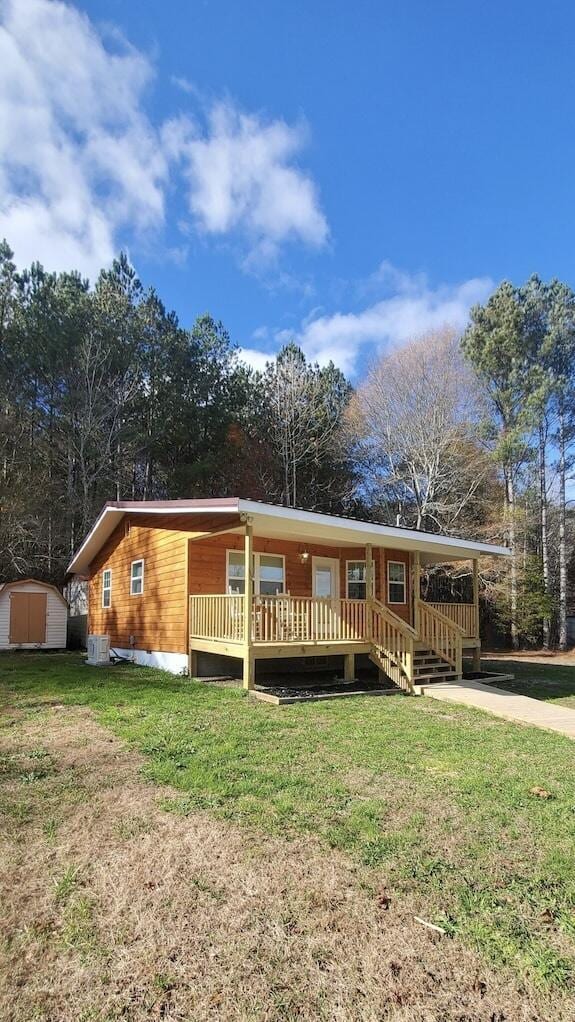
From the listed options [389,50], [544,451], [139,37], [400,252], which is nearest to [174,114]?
[139,37]

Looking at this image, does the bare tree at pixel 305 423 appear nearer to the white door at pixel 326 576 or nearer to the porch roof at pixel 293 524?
the white door at pixel 326 576

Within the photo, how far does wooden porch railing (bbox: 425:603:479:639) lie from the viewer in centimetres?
1345

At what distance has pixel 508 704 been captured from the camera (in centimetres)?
883

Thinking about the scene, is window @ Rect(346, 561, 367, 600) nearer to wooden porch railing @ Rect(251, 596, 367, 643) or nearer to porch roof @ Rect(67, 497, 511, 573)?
porch roof @ Rect(67, 497, 511, 573)

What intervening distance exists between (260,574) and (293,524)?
2427mm

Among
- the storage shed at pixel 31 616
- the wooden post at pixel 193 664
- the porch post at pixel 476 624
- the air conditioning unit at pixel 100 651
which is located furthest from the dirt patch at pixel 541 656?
the storage shed at pixel 31 616

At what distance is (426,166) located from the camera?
13383mm

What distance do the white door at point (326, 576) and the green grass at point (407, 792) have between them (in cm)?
464

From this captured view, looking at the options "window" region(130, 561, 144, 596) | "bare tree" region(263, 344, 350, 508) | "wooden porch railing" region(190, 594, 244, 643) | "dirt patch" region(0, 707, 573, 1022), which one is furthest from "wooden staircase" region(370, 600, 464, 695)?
"bare tree" region(263, 344, 350, 508)

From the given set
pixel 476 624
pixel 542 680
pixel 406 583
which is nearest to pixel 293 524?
pixel 406 583

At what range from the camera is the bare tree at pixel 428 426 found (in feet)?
72.6

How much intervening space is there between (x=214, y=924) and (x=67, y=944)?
0.67 metres

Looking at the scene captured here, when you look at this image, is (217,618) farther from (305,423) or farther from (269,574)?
(305,423)

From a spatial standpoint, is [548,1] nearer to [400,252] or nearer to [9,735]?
[400,252]
